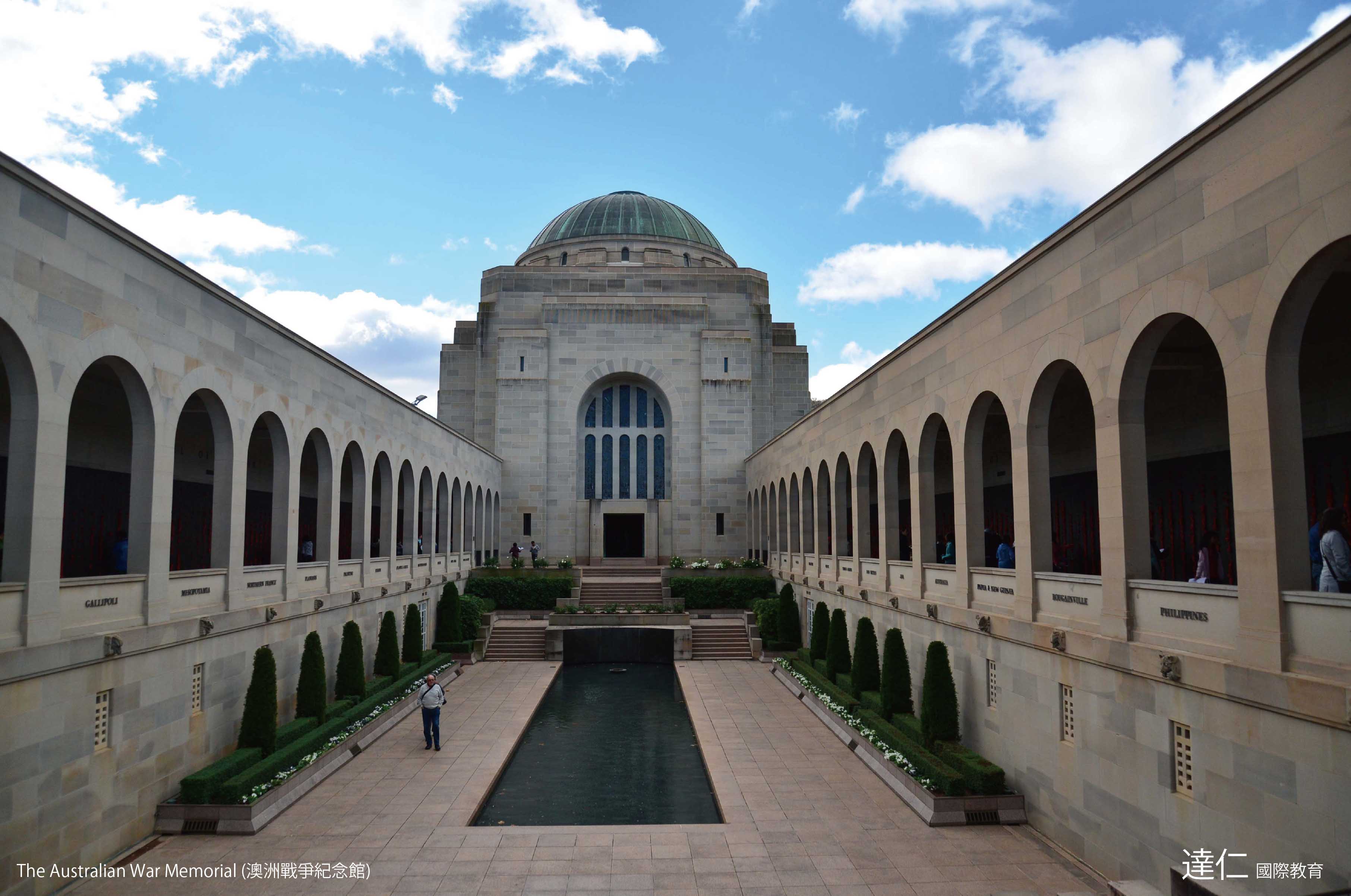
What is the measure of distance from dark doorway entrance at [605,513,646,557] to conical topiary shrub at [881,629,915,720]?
93.6 ft

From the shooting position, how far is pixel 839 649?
72.6 feet

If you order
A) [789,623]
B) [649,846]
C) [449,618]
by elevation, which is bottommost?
[649,846]

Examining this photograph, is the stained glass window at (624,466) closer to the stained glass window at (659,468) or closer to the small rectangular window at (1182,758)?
the stained glass window at (659,468)

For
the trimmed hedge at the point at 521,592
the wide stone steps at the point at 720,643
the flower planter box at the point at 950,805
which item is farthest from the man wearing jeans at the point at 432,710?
the trimmed hedge at the point at 521,592

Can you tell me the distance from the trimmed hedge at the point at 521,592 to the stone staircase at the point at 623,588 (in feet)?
3.99

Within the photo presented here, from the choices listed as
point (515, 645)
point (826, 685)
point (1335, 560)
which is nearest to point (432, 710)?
point (826, 685)

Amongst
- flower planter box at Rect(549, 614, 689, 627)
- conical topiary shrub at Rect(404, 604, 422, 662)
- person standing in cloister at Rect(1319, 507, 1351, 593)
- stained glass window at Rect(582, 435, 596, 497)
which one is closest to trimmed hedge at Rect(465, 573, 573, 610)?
flower planter box at Rect(549, 614, 689, 627)

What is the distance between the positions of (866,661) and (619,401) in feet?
90.5

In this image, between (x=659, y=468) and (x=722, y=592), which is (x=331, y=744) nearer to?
(x=722, y=592)

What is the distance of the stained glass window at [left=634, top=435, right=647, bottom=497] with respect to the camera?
146ft

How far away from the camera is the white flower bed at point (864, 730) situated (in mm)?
13844

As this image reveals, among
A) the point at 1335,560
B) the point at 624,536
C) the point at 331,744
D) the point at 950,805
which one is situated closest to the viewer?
the point at 1335,560

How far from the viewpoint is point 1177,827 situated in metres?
9.27

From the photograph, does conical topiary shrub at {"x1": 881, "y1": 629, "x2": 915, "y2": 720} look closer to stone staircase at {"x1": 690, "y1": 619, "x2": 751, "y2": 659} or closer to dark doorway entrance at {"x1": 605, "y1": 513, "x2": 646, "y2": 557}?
stone staircase at {"x1": 690, "y1": 619, "x2": 751, "y2": 659}
